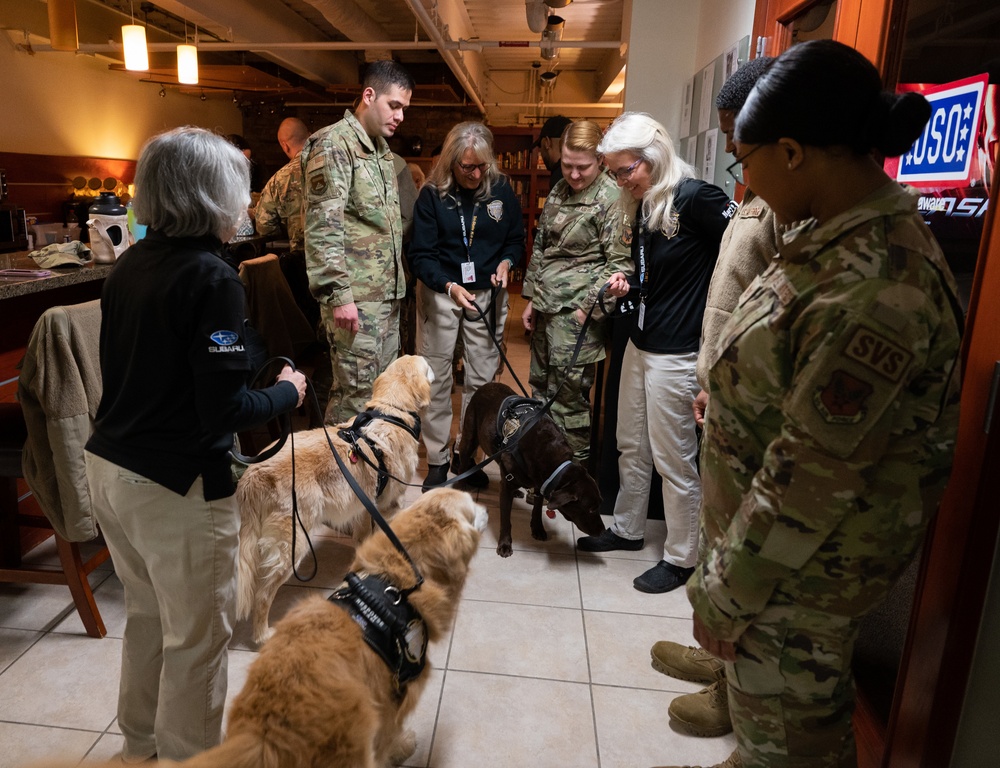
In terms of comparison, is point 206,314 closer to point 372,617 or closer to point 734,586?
point 372,617

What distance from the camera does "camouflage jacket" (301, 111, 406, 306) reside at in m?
2.72

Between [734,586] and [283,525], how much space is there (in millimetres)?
1525

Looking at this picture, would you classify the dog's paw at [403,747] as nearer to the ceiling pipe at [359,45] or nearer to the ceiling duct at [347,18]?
the ceiling pipe at [359,45]

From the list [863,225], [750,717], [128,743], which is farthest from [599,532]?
[863,225]

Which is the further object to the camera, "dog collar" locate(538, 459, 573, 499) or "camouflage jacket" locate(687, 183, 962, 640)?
"dog collar" locate(538, 459, 573, 499)

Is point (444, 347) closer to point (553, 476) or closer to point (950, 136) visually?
point (553, 476)

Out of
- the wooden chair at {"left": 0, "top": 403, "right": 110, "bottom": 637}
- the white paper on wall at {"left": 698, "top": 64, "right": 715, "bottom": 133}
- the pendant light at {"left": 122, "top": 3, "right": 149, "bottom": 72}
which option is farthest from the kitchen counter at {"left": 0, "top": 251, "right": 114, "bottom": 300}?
the pendant light at {"left": 122, "top": 3, "right": 149, "bottom": 72}

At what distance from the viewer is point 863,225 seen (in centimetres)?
92

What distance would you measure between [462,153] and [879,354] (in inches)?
101

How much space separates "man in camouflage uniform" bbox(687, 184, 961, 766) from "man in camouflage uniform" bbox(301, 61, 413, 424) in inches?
79.5

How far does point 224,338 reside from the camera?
1.27m

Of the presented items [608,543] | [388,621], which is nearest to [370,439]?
[388,621]

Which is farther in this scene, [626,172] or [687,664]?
[626,172]

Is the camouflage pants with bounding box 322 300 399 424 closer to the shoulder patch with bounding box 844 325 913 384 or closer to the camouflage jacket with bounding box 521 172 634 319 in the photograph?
the camouflage jacket with bounding box 521 172 634 319
